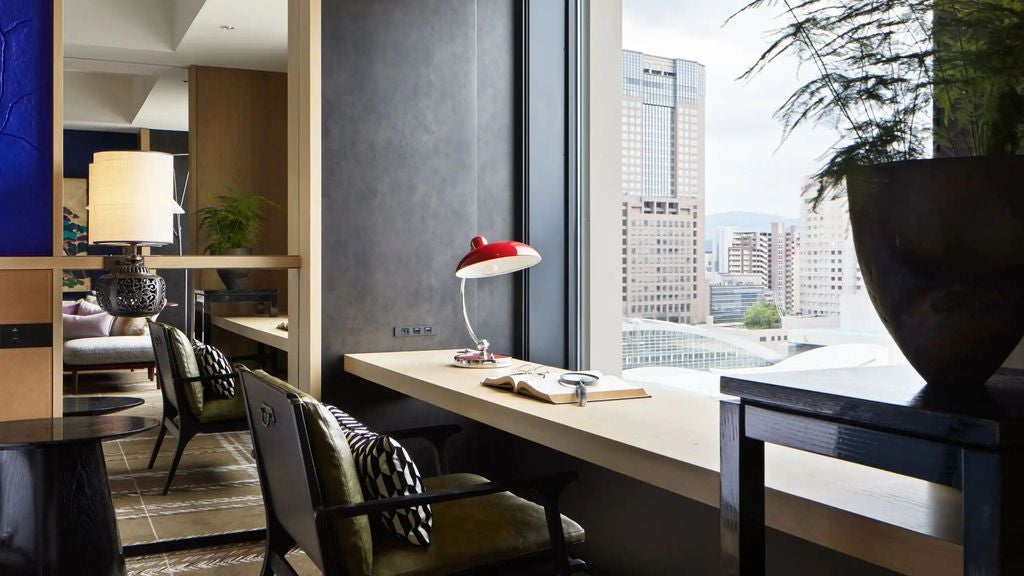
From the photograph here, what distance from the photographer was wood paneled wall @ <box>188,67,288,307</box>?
115 inches

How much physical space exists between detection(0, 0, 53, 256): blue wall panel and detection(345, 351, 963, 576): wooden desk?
4.18ft

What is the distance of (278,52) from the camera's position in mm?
3109

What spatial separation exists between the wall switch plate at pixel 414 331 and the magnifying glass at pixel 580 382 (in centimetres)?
91

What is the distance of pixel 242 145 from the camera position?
3.03 metres

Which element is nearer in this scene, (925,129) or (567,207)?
(925,129)

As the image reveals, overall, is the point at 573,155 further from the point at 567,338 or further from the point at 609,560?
the point at 609,560

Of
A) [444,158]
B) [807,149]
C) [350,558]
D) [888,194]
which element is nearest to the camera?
[888,194]

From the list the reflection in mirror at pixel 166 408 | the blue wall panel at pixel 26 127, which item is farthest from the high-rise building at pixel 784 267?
the blue wall panel at pixel 26 127

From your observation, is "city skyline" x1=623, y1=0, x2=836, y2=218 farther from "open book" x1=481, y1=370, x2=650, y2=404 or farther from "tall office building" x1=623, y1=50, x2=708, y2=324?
"open book" x1=481, y1=370, x2=650, y2=404

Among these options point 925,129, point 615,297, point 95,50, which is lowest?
point 615,297

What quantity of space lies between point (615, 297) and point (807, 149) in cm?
104

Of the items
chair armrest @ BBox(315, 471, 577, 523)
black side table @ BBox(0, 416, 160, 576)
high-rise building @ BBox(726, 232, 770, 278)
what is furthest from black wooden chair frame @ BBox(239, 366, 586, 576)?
high-rise building @ BBox(726, 232, 770, 278)

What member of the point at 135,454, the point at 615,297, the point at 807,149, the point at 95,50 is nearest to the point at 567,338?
the point at 615,297

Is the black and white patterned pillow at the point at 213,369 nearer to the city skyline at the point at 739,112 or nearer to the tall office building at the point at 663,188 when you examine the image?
the tall office building at the point at 663,188
